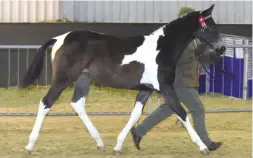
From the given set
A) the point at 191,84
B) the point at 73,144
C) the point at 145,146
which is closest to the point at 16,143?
the point at 73,144

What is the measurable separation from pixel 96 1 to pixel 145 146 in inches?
232

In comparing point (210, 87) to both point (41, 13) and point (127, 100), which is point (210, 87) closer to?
point (127, 100)

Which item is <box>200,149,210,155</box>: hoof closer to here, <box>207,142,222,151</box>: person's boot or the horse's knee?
<box>207,142,222,151</box>: person's boot

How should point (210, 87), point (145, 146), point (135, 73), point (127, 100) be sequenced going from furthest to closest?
point (210, 87)
point (127, 100)
point (145, 146)
point (135, 73)

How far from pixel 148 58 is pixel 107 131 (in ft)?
8.61

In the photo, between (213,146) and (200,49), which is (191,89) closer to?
(200,49)

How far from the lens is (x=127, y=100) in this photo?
1080cm

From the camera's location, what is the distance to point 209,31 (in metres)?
6.39

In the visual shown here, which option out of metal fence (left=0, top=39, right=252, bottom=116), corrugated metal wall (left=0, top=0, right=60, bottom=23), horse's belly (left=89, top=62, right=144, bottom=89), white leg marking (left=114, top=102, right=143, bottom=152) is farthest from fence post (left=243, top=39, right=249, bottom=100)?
horse's belly (left=89, top=62, right=144, bottom=89)

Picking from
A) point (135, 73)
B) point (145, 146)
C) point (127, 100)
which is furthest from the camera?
point (127, 100)

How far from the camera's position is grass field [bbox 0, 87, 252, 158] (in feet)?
21.8

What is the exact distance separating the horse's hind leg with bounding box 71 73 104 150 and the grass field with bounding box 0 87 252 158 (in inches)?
6.9

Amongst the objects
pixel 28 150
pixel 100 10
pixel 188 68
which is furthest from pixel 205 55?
pixel 100 10

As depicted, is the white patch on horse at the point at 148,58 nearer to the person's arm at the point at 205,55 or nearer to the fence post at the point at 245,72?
the person's arm at the point at 205,55
